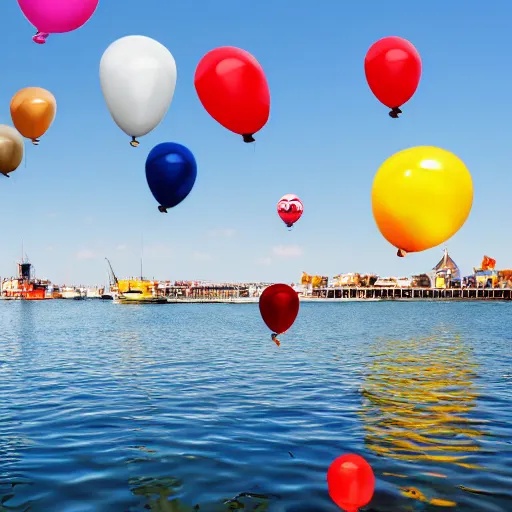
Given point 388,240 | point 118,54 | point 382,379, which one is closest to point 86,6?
point 118,54

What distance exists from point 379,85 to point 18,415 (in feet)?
38.7

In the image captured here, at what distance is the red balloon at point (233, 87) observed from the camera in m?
7.54

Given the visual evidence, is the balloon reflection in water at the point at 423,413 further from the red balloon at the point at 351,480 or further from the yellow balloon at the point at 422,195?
the yellow balloon at the point at 422,195

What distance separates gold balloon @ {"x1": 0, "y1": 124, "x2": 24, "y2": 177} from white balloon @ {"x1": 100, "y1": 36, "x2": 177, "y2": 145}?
153 inches

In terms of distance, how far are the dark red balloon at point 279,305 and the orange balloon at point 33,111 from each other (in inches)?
205

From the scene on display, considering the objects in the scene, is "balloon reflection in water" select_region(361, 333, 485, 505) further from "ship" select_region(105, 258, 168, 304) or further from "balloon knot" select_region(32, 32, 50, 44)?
"ship" select_region(105, 258, 168, 304)

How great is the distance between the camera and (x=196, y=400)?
16.7m

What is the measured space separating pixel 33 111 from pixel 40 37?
3615 millimetres

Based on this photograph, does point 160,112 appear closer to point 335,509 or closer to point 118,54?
point 118,54

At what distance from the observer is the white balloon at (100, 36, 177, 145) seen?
26.6 ft

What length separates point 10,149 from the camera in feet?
37.6

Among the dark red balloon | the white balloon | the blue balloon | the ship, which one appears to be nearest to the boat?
the ship

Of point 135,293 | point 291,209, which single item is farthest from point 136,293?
point 291,209

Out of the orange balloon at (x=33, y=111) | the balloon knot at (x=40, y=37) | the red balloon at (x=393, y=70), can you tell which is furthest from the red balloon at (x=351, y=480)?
the orange balloon at (x=33, y=111)
